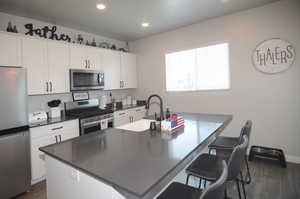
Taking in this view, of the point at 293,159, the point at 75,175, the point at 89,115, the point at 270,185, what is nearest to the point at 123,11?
the point at 89,115

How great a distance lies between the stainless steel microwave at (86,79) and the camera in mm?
3309

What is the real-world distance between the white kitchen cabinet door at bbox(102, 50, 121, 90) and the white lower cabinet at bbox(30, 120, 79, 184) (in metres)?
Result: 1.46

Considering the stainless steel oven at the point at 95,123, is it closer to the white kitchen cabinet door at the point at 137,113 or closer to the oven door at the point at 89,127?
the oven door at the point at 89,127

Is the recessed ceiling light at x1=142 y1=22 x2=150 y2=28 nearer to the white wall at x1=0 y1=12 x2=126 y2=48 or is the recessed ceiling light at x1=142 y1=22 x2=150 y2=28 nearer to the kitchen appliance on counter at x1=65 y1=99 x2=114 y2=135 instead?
the white wall at x1=0 y1=12 x2=126 y2=48

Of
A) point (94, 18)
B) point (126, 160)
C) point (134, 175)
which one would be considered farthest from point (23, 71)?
point (134, 175)

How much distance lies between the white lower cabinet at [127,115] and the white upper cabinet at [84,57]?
1.17 m

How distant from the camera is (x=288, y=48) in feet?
9.33

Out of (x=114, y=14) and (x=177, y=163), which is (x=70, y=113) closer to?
(x=114, y=14)

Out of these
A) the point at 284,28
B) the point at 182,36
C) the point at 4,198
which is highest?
the point at 182,36

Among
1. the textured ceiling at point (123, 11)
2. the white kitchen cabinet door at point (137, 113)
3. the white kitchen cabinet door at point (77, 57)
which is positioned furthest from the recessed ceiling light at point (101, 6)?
the white kitchen cabinet door at point (137, 113)

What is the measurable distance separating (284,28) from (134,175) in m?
3.43

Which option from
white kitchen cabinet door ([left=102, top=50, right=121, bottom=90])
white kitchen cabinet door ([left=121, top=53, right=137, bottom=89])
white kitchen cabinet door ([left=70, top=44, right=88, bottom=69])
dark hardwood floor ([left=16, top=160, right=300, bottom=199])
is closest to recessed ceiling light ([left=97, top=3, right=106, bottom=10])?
white kitchen cabinet door ([left=70, top=44, right=88, bottom=69])

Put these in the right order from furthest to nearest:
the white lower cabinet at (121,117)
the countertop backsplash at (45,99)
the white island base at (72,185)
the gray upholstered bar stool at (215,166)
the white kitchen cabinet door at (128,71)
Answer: the white kitchen cabinet door at (128,71) < the white lower cabinet at (121,117) < the countertop backsplash at (45,99) < the gray upholstered bar stool at (215,166) < the white island base at (72,185)

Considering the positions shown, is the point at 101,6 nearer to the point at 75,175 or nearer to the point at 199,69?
the point at 199,69
